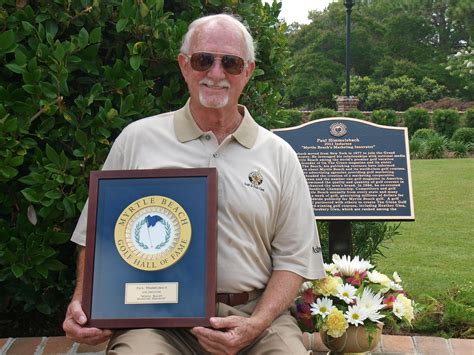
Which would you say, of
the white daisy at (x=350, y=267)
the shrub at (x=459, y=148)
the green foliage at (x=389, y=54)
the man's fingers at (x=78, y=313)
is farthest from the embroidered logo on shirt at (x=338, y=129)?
the green foliage at (x=389, y=54)

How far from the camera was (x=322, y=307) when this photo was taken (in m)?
3.38

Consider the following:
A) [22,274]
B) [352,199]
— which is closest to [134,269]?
[22,274]

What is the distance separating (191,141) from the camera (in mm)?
2971

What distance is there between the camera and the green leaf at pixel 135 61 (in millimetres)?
3395

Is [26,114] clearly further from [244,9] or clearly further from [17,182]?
[244,9]

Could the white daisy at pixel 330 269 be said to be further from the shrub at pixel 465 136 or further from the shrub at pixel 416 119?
the shrub at pixel 416 119

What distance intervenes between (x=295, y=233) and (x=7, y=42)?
60.9 inches

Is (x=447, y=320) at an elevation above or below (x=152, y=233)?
below

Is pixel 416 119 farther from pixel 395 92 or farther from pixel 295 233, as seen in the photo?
pixel 295 233

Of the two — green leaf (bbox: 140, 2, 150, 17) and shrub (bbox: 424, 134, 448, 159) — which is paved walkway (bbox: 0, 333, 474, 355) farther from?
shrub (bbox: 424, 134, 448, 159)

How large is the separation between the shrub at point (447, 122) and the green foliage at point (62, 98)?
63.6 feet

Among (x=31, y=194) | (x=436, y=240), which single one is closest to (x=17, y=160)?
(x=31, y=194)

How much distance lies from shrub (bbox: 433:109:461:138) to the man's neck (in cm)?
2003

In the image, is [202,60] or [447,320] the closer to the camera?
[202,60]
